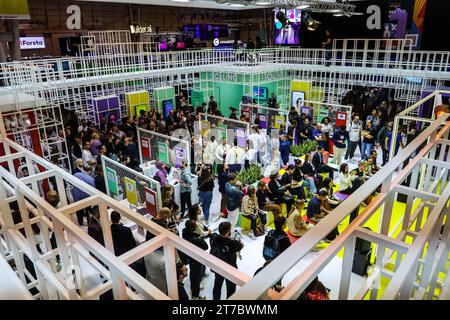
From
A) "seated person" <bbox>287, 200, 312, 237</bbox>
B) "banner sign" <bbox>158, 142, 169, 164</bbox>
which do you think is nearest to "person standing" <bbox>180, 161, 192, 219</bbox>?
"banner sign" <bbox>158, 142, 169, 164</bbox>

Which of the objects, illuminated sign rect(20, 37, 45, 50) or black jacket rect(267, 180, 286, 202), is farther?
illuminated sign rect(20, 37, 45, 50)

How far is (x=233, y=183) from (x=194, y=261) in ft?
7.17

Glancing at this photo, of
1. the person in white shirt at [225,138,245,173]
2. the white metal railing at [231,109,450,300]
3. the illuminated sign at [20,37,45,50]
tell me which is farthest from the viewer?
the illuminated sign at [20,37,45,50]

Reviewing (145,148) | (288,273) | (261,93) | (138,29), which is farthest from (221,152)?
(138,29)

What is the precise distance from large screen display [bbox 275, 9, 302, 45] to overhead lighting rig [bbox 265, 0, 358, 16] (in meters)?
4.35

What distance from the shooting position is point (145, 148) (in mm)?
9734

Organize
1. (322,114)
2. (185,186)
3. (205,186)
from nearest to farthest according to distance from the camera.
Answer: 1. (205,186)
2. (185,186)
3. (322,114)

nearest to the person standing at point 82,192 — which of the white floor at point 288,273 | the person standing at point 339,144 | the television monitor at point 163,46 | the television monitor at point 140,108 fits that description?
the white floor at point 288,273

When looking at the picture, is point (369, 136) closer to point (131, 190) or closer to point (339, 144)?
point (339, 144)

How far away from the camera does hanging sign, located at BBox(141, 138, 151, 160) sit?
960cm

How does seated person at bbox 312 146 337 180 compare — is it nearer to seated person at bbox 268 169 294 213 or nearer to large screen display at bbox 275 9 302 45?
seated person at bbox 268 169 294 213

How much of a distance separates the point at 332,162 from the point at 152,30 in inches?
756

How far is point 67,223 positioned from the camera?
2.18 meters

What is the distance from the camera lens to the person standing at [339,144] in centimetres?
1058
